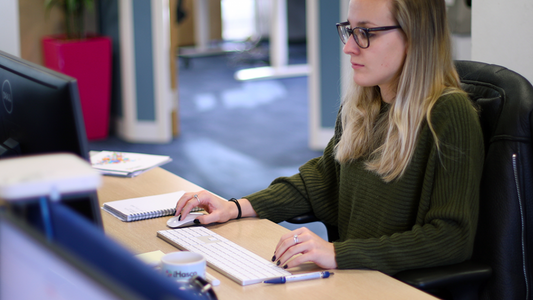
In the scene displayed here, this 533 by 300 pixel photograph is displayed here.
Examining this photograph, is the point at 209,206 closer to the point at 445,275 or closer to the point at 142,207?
Result: the point at 142,207

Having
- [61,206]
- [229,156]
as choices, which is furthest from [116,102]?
[61,206]

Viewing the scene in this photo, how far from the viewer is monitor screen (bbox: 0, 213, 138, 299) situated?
15.1 inches

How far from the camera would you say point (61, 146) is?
35.9 inches

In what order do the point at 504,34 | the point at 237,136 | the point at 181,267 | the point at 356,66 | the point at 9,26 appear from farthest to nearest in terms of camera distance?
the point at 237,136 < the point at 9,26 < the point at 504,34 < the point at 356,66 < the point at 181,267

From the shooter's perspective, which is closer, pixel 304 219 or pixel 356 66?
pixel 356 66

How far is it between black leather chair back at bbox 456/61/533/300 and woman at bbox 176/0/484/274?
7 cm

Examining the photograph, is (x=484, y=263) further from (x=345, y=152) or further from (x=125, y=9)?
(x=125, y=9)

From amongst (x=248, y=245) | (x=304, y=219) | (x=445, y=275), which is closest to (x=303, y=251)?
(x=248, y=245)

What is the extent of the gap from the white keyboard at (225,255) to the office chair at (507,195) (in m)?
0.43

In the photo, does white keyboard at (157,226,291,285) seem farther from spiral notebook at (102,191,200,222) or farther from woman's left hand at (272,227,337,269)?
spiral notebook at (102,191,200,222)

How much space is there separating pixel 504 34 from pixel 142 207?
1099 mm

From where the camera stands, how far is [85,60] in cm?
457

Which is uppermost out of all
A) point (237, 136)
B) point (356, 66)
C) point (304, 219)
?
point (356, 66)

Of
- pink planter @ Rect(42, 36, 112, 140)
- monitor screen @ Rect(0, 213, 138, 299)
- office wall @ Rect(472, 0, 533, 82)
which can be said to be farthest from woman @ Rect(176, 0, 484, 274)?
pink planter @ Rect(42, 36, 112, 140)
